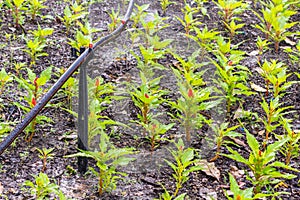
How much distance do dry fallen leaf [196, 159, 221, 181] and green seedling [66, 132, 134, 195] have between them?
0.56 metres

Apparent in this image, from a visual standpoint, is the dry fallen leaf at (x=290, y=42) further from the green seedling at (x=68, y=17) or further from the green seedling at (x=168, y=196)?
the green seedling at (x=168, y=196)

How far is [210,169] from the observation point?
337 cm

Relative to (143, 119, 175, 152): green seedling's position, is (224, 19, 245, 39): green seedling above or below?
above

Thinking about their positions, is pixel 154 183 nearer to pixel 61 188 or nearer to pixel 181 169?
pixel 181 169

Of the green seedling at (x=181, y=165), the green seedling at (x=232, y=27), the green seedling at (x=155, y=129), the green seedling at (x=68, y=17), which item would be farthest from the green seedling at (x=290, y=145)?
the green seedling at (x=68, y=17)

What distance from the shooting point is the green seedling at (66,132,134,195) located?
3004mm

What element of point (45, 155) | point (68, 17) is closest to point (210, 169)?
point (45, 155)

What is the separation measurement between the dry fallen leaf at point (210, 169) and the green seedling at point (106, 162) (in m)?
0.56

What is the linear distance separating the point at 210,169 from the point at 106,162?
710 millimetres

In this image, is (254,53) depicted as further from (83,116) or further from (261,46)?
(83,116)

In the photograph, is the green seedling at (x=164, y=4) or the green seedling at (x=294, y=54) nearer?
the green seedling at (x=294, y=54)

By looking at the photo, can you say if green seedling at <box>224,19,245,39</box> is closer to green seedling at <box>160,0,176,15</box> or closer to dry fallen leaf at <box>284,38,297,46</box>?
dry fallen leaf at <box>284,38,297,46</box>

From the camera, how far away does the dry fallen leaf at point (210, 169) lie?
10.9 ft

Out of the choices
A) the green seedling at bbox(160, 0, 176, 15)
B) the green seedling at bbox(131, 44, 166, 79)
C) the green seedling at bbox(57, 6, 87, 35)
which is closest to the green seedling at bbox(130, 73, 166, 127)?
the green seedling at bbox(131, 44, 166, 79)
